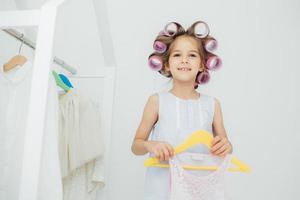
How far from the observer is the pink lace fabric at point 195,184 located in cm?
84

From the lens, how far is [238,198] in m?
1.42

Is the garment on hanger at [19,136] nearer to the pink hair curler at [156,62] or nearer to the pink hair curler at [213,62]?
the pink hair curler at [156,62]

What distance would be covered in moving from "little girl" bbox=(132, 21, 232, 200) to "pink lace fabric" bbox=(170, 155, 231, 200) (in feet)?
0.38

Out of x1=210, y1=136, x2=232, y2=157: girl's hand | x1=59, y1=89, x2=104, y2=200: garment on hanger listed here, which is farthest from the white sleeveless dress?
x1=59, y1=89, x2=104, y2=200: garment on hanger

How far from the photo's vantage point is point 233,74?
1.52 meters

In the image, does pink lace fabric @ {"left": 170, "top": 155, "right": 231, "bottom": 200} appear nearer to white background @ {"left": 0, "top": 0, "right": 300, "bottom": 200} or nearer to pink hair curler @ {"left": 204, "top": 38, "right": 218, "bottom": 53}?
pink hair curler @ {"left": 204, "top": 38, "right": 218, "bottom": 53}

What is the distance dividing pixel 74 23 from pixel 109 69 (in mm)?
491

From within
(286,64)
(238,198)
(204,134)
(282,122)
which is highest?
(286,64)

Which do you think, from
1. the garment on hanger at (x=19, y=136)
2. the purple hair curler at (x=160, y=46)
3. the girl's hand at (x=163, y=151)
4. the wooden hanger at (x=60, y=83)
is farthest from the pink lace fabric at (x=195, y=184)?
the wooden hanger at (x=60, y=83)

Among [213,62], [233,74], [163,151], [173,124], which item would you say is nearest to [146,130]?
[173,124]

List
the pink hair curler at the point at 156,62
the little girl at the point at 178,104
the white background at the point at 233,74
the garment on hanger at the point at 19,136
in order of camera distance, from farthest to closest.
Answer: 1. the white background at the point at 233,74
2. the pink hair curler at the point at 156,62
3. the little girl at the point at 178,104
4. the garment on hanger at the point at 19,136

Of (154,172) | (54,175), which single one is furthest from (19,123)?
(154,172)

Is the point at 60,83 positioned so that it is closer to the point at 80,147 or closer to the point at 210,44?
the point at 80,147

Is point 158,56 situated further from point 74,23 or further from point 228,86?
point 74,23
